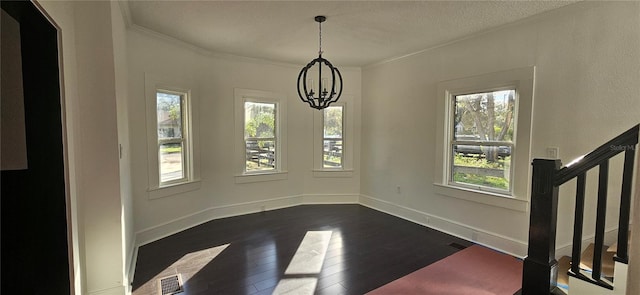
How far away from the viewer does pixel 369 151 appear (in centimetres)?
544

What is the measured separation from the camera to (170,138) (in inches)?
156

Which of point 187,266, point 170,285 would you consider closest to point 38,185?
point 170,285

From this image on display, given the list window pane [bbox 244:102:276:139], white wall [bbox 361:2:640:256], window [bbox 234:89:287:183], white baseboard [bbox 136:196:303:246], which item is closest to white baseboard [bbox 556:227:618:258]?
white wall [bbox 361:2:640:256]

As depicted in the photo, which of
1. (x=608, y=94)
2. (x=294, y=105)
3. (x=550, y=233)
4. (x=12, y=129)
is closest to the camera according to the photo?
(x=12, y=129)

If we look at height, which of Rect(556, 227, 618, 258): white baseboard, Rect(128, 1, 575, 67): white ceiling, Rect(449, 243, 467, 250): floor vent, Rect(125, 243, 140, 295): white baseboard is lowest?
Rect(449, 243, 467, 250): floor vent

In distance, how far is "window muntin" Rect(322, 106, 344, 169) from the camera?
5.59 m

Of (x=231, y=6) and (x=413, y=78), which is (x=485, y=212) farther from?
(x=231, y=6)

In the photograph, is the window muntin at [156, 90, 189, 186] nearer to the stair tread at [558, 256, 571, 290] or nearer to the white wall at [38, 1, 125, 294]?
the white wall at [38, 1, 125, 294]

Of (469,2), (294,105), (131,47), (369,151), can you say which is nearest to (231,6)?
(131,47)

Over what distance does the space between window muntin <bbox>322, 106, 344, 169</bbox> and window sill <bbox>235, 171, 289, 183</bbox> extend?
2.73ft

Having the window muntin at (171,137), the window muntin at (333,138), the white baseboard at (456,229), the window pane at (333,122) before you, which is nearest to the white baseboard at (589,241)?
the white baseboard at (456,229)

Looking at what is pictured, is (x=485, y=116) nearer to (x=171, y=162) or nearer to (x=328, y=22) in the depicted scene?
(x=328, y=22)

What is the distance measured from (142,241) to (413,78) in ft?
14.2

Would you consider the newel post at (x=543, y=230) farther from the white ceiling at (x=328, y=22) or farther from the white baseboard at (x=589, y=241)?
the white ceiling at (x=328, y=22)
